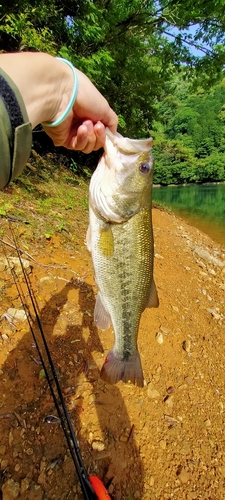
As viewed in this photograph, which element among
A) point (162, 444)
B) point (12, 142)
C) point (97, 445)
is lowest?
point (162, 444)

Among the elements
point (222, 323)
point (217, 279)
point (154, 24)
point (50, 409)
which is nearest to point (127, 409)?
point (50, 409)

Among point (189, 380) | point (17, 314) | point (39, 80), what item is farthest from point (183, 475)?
point (39, 80)

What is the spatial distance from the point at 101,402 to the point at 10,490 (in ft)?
3.19

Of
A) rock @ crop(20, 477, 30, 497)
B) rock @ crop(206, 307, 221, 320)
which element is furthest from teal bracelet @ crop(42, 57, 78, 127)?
rock @ crop(206, 307, 221, 320)

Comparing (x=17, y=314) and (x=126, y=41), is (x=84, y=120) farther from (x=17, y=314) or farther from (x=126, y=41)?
(x=126, y=41)

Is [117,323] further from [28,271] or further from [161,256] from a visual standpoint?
[161,256]

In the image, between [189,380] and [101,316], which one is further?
[189,380]

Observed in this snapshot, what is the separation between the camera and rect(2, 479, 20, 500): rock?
2.19 meters

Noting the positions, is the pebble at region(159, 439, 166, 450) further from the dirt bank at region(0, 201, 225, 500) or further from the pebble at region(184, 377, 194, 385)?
the pebble at region(184, 377, 194, 385)

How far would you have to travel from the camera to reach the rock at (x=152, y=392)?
3.19 m

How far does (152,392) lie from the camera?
→ 3.23 m

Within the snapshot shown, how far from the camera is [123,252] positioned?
2.01 metres

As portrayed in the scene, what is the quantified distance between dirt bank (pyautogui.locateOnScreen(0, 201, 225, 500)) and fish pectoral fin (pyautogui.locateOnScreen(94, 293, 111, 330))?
43.3 inches

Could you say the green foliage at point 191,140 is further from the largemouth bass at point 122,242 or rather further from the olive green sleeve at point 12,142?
the olive green sleeve at point 12,142
